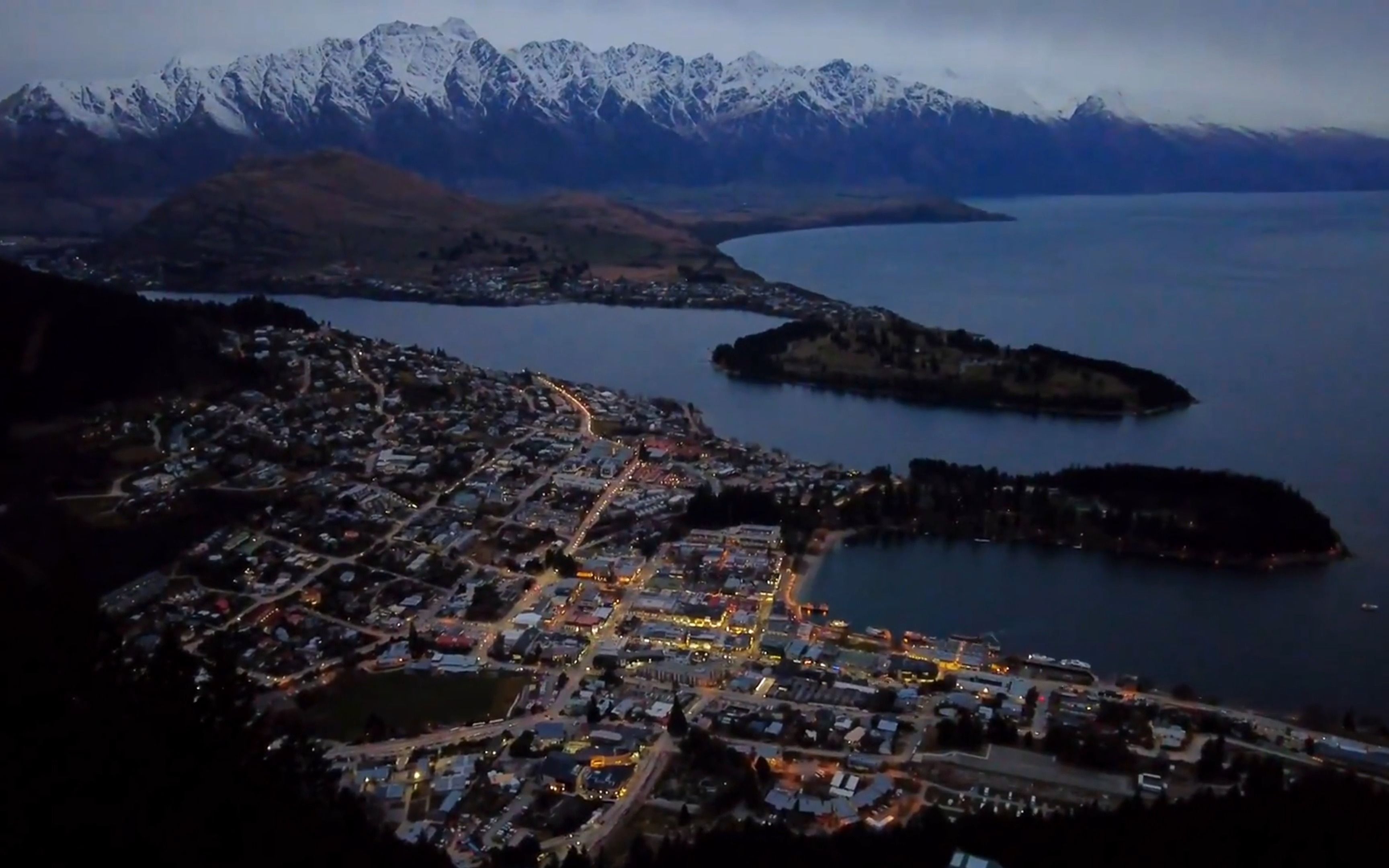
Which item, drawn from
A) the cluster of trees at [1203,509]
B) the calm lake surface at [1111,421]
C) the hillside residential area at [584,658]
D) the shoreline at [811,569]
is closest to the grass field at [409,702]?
the hillside residential area at [584,658]

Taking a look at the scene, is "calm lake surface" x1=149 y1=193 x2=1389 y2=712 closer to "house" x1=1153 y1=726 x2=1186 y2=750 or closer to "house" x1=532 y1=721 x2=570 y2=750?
"house" x1=1153 y1=726 x2=1186 y2=750

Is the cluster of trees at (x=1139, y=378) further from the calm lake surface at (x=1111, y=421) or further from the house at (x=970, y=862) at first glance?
the house at (x=970, y=862)

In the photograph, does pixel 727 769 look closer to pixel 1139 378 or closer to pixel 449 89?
pixel 1139 378

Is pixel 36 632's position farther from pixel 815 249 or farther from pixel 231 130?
pixel 231 130

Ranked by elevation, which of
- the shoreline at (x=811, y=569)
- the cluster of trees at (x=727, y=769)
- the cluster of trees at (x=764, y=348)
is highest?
the cluster of trees at (x=764, y=348)

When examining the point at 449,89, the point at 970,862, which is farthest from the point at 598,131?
the point at 970,862

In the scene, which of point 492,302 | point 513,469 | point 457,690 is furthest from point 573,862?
point 492,302
